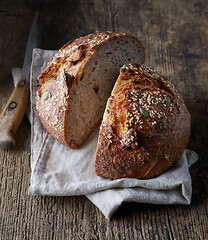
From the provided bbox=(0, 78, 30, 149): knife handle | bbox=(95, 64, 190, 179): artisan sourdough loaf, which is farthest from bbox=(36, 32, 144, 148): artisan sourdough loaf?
bbox=(95, 64, 190, 179): artisan sourdough loaf

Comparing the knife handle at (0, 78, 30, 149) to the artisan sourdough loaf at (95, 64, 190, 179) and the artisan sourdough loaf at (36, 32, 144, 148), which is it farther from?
the artisan sourdough loaf at (95, 64, 190, 179)

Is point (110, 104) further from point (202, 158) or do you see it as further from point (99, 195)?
point (202, 158)

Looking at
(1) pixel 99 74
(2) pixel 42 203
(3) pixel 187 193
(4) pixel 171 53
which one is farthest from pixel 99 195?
(4) pixel 171 53

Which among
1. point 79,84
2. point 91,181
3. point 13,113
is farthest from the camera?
point 13,113

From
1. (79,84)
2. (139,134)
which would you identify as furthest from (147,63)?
(139,134)

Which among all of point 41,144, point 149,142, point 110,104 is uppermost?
point 110,104

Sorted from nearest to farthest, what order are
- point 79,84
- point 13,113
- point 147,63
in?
point 79,84 < point 13,113 < point 147,63

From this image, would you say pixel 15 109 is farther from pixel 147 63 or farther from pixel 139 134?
pixel 147 63
